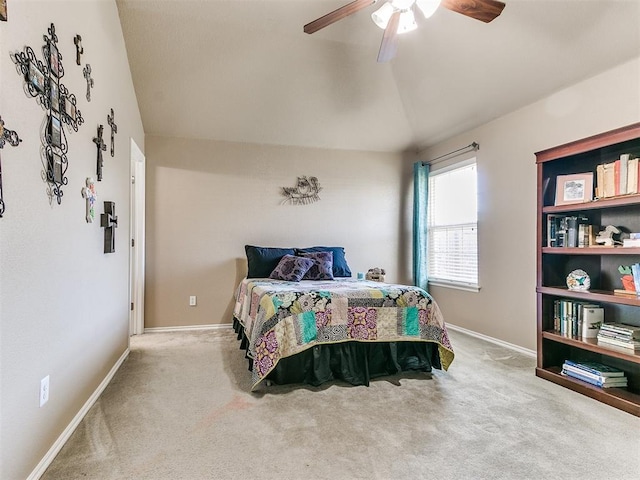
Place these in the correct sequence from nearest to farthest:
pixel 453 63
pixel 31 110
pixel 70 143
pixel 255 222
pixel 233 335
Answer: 1. pixel 31 110
2. pixel 70 143
3. pixel 453 63
4. pixel 233 335
5. pixel 255 222

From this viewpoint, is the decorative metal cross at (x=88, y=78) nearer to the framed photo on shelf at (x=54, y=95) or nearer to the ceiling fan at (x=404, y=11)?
the framed photo on shelf at (x=54, y=95)

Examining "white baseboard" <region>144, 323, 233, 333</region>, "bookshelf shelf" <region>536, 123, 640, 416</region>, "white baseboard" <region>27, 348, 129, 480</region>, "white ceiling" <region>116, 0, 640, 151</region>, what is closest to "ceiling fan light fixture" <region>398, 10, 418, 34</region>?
"white ceiling" <region>116, 0, 640, 151</region>

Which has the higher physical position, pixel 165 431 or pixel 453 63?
pixel 453 63

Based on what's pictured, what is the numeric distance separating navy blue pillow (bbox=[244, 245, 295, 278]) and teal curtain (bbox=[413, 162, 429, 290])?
68.7 inches

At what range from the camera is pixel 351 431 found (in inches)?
75.7

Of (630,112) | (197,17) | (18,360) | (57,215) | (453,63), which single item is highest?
(197,17)

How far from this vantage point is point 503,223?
11.9 ft

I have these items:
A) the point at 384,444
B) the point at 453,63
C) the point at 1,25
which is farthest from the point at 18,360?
the point at 453,63

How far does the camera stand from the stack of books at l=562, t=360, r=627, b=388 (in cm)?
238

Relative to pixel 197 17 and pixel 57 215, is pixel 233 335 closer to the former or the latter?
pixel 57 215

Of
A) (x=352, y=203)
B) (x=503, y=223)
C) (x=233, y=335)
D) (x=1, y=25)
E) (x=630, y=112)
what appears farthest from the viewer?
(x=352, y=203)

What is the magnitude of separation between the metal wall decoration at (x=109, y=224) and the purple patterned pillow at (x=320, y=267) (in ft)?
6.15

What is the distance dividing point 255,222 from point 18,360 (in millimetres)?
3241

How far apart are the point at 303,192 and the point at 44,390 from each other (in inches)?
140
